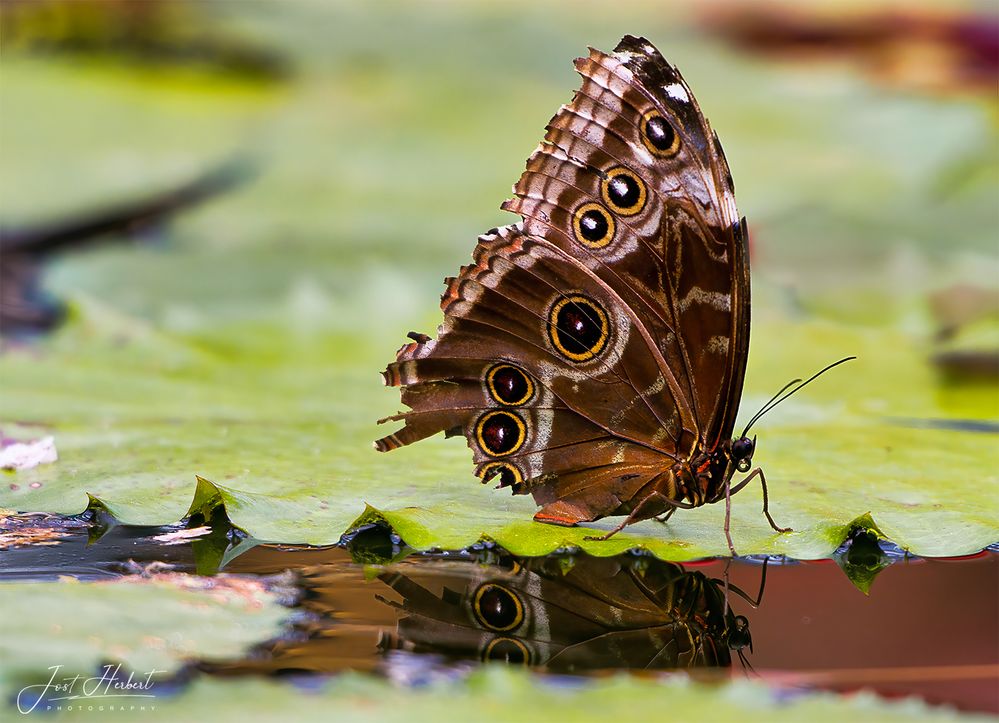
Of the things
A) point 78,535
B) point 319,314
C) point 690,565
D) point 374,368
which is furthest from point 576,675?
point 319,314

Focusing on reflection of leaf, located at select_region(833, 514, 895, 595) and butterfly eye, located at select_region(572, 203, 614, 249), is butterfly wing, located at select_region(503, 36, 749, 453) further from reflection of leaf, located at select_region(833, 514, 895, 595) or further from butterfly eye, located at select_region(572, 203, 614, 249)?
reflection of leaf, located at select_region(833, 514, 895, 595)

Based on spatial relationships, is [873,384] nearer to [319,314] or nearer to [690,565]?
[690,565]

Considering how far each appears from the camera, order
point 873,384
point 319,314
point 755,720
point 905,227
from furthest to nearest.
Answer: point 905,227 < point 319,314 < point 873,384 < point 755,720

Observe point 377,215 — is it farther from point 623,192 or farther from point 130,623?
point 130,623

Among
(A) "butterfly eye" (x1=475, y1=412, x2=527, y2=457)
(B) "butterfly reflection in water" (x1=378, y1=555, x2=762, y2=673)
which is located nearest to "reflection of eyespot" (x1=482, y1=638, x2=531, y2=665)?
(B) "butterfly reflection in water" (x1=378, y1=555, x2=762, y2=673)

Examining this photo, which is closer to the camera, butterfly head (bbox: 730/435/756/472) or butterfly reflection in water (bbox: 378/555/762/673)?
butterfly reflection in water (bbox: 378/555/762/673)

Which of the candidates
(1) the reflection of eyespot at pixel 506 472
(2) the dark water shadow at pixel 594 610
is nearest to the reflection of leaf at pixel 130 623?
(2) the dark water shadow at pixel 594 610
